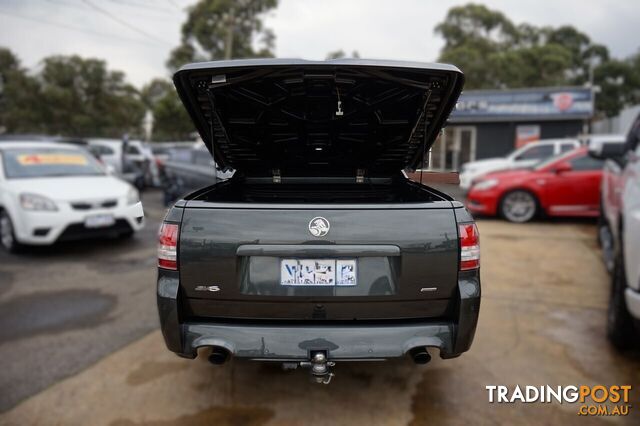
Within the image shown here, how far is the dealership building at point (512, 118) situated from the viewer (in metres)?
17.3

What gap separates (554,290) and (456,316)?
2910 millimetres

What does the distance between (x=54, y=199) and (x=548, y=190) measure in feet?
26.3

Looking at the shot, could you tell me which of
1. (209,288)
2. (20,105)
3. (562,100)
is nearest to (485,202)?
(209,288)

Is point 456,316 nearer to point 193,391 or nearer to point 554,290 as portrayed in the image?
point 193,391

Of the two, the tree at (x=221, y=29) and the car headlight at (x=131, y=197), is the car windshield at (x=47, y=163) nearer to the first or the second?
the car headlight at (x=131, y=197)

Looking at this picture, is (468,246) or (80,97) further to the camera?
Answer: (80,97)

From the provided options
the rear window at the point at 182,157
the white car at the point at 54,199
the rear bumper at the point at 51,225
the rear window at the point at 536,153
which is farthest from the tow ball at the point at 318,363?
the rear window at the point at 536,153

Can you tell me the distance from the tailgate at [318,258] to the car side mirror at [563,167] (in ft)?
22.4

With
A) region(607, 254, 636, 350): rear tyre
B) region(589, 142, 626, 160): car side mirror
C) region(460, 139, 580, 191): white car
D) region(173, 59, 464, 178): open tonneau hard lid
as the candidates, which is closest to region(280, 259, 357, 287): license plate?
region(173, 59, 464, 178): open tonneau hard lid

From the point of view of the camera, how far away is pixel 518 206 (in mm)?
8312

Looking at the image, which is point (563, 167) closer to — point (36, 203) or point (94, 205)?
point (94, 205)

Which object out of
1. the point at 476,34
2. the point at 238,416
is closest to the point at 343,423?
the point at 238,416

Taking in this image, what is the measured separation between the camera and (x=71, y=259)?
585 centimetres

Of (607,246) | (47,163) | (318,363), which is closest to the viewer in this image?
(318,363)
